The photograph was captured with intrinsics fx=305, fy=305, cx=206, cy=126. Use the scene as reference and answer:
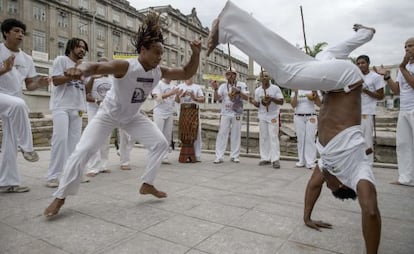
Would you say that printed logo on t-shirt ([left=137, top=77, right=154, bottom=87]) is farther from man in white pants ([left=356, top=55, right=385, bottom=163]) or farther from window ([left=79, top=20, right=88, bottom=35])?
window ([left=79, top=20, right=88, bottom=35])

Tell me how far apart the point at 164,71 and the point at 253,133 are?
21.0 feet

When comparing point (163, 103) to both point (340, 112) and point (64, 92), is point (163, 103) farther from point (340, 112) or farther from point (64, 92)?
point (340, 112)

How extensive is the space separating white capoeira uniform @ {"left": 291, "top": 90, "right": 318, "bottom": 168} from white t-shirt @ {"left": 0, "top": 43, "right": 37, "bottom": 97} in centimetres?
471

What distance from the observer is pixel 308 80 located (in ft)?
7.43

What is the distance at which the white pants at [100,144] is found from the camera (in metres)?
3.01

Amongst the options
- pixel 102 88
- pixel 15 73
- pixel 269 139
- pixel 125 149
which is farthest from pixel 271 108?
pixel 15 73

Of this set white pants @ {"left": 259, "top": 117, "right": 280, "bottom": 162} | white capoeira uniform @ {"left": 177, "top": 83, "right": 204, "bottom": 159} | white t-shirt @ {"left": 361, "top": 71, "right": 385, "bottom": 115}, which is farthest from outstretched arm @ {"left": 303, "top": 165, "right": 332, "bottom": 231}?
white capoeira uniform @ {"left": 177, "top": 83, "right": 204, "bottom": 159}

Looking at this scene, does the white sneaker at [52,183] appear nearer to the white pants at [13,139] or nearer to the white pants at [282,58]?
the white pants at [13,139]

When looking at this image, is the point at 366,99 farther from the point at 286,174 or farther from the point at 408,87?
the point at 286,174

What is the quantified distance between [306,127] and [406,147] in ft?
6.03

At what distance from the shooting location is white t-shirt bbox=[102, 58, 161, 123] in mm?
3135

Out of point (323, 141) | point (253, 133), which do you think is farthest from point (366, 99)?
point (253, 133)

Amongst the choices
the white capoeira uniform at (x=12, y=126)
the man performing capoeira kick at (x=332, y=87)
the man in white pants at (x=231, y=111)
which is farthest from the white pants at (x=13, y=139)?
the man in white pants at (x=231, y=111)

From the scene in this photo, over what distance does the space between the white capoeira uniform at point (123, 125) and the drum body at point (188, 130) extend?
3123 millimetres
